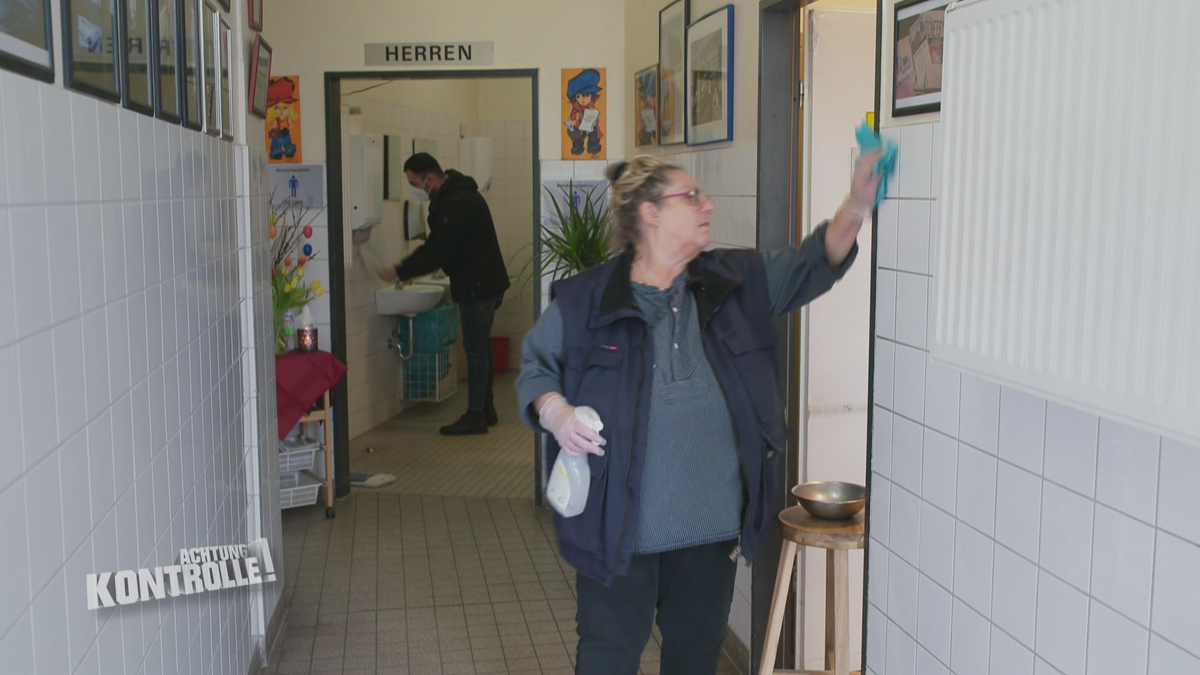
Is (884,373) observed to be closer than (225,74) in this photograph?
Yes

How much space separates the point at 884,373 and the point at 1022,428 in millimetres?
536

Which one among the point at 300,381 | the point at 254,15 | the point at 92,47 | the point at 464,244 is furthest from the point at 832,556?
the point at 464,244

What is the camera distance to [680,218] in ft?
8.00

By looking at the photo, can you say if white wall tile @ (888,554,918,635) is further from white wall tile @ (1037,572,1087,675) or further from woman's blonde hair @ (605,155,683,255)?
woman's blonde hair @ (605,155,683,255)

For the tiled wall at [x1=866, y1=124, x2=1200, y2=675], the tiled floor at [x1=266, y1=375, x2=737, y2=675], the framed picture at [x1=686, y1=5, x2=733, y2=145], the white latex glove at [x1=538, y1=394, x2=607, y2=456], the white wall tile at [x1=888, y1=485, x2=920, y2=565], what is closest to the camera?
the tiled wall at [x1=866, y1=124, x2=1200, y2=675]

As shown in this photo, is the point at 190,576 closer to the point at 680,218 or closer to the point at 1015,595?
the point at 680,218

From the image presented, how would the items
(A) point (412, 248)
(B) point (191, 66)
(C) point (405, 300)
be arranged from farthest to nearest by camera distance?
1. (A) point (412, 248)
2. (C) point (405, 300)
3. (B) point (191, 66)

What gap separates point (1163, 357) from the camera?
1.20 metres

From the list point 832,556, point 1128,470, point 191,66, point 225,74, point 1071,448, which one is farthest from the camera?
point 225,74

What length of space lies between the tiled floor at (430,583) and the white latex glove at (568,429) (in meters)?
1.48

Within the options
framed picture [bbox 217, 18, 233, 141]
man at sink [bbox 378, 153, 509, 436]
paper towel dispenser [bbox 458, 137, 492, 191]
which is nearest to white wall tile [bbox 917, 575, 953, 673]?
framed picture [bbox 217, 18, 233, 141]

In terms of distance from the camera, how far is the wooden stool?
2590 millimetres

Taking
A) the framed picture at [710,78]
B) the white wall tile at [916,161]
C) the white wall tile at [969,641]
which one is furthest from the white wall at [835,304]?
the white wall tile at [969,641]

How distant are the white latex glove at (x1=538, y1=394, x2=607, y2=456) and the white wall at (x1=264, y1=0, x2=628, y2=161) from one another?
3138mm
